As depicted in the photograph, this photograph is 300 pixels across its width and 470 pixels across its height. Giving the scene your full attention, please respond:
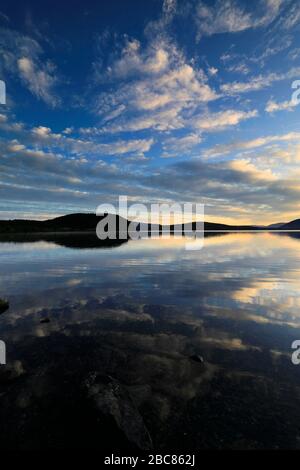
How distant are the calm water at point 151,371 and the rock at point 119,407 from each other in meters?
0.03

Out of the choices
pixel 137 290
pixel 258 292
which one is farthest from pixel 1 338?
pixel 258 292

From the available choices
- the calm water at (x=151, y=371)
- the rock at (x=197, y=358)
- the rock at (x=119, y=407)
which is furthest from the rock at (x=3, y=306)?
the rock at (x=197, y=358)

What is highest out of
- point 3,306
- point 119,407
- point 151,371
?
point 119,407

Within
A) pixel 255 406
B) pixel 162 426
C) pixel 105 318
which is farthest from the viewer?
pixel 105 318

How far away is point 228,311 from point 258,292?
206 inches

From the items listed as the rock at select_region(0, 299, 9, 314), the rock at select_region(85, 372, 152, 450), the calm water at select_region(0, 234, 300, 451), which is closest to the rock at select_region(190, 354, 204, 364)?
the calm water at select_region(0, 234, 300, 451)

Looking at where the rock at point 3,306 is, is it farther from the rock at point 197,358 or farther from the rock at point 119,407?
the rock at point 197,358

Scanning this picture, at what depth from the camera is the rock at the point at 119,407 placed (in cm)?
543

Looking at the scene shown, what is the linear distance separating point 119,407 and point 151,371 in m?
2.55

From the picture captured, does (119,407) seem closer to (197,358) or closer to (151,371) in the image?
(151,371)

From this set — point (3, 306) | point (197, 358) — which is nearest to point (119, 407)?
point (197, 358)

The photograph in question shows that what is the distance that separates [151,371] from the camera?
8.36 metres
